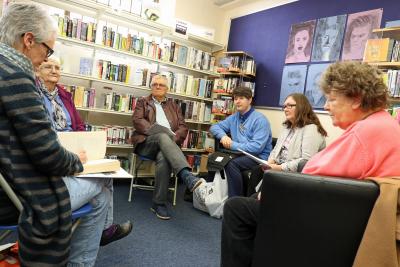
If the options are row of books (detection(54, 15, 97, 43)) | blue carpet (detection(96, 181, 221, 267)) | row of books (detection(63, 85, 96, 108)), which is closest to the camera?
blue carpet (detection(96, 181, 221, 267))

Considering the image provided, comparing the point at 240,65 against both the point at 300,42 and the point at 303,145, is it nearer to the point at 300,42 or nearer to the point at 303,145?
the point at 300,42

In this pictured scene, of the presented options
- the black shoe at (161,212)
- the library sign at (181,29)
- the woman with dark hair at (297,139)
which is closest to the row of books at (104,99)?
the library sign at (181,29)

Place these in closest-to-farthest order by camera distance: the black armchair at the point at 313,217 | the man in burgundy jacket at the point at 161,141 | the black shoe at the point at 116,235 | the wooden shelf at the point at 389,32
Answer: the black armchair at the point at 313,217 < the black shoe at the point at 116,235 < the wooden shelf at the point at 389,32 < the man in burgundy jacket at the point at 161,141

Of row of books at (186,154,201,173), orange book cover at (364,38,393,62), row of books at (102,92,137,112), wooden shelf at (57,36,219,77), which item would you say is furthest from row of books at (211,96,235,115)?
orange book cover at (364,38,393,62)

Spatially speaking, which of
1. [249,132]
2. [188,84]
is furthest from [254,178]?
[188,84]

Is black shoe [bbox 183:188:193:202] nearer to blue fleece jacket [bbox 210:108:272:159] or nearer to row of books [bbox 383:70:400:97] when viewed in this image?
blue fleece jacket [bbox 210:108:272:159]

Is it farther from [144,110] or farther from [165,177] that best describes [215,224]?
[144,110]

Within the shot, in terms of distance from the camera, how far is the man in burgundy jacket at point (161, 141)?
9.24ft

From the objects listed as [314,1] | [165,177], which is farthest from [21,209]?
[314,1]

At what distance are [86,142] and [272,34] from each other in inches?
131

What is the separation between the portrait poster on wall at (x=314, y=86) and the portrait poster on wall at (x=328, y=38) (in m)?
0.10

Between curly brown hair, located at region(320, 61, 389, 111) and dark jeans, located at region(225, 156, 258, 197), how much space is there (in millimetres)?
1714

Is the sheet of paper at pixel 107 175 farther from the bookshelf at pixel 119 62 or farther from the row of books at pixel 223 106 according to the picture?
the row of books at pixel 223 106

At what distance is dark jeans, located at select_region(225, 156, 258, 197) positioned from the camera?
2.88 metres
